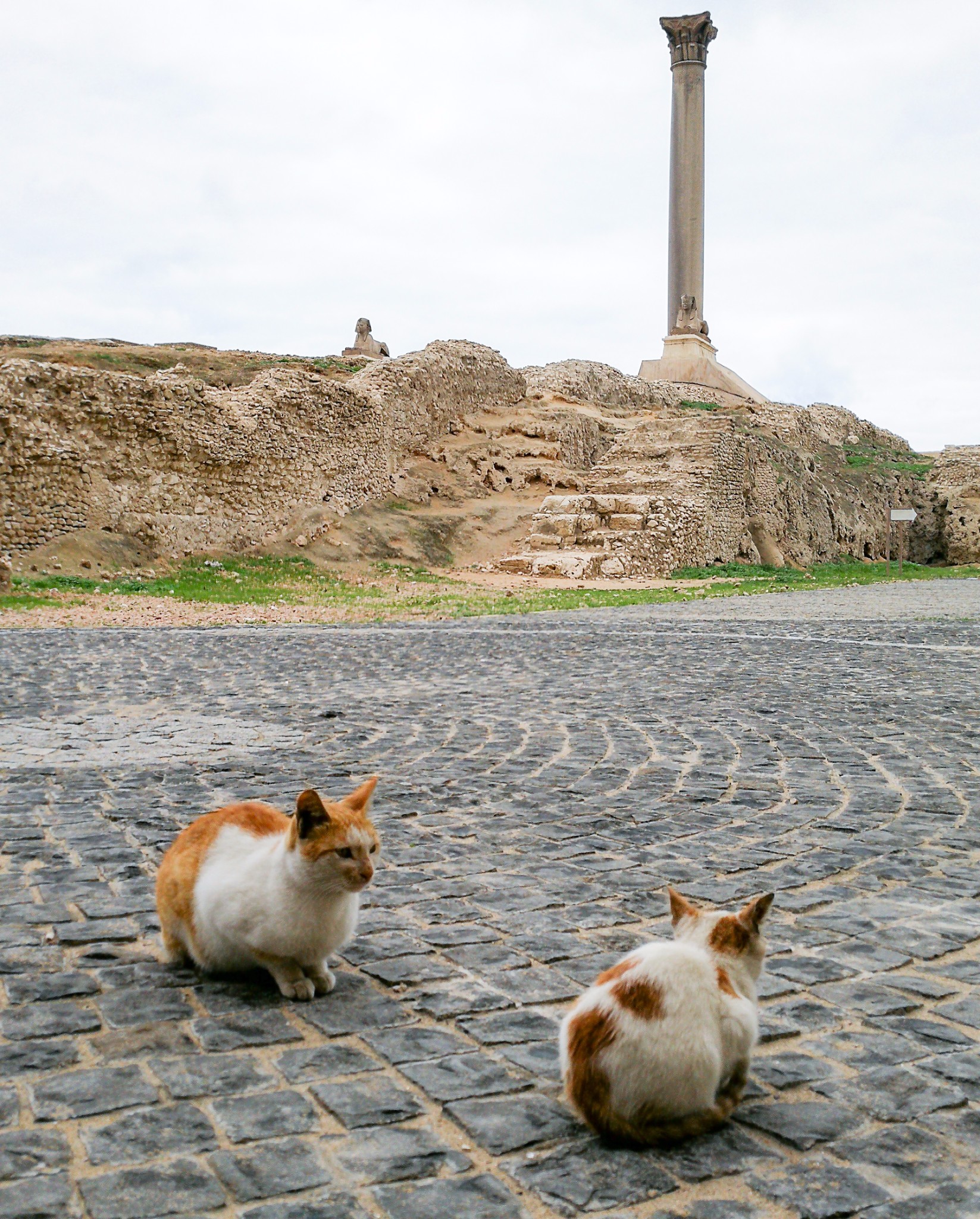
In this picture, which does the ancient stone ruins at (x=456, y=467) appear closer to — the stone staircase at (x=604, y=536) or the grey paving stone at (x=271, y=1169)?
the stone staircase at (x=604, y=536)

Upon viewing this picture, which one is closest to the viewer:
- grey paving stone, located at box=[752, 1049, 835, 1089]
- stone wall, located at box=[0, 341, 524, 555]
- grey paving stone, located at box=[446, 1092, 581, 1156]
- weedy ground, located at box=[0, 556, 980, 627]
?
grey paving stone, located at box=[446, 1092, 581, 1156]

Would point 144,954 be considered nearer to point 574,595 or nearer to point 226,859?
point 226,859

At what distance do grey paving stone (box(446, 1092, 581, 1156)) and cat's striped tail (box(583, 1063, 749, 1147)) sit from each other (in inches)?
3.5

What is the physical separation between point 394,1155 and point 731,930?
82 cm

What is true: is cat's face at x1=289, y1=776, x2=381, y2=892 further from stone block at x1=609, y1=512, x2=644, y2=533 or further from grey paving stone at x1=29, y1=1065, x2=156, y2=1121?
stone block at x1=609, y1=512, x2=644, y2=533

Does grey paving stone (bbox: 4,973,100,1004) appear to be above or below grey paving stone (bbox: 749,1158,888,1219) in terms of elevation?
above

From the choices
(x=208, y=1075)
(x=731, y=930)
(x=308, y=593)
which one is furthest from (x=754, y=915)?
(x=308, y=593)

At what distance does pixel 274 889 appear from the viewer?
111 inches

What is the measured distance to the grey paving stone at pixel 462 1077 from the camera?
2438 millimetres

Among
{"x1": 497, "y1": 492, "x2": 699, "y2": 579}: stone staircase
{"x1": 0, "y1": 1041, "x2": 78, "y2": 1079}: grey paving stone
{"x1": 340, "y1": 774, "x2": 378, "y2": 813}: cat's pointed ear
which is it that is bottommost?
{"x1": 0, "y1": 1041, "x2": 78, "y2": 1079}: grey paving stone

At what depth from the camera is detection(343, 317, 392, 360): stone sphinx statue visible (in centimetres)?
3759

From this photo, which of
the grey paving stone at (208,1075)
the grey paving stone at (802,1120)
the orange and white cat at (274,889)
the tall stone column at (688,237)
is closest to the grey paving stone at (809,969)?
the grey paving stone at (802,1120)

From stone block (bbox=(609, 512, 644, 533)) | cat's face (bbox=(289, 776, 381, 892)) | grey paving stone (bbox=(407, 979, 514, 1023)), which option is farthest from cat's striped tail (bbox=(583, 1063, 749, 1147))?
stone block (bbox=(609, 512, 644, 533))

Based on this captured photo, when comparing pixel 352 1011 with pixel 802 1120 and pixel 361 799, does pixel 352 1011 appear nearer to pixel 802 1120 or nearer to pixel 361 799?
pixel 361 799
